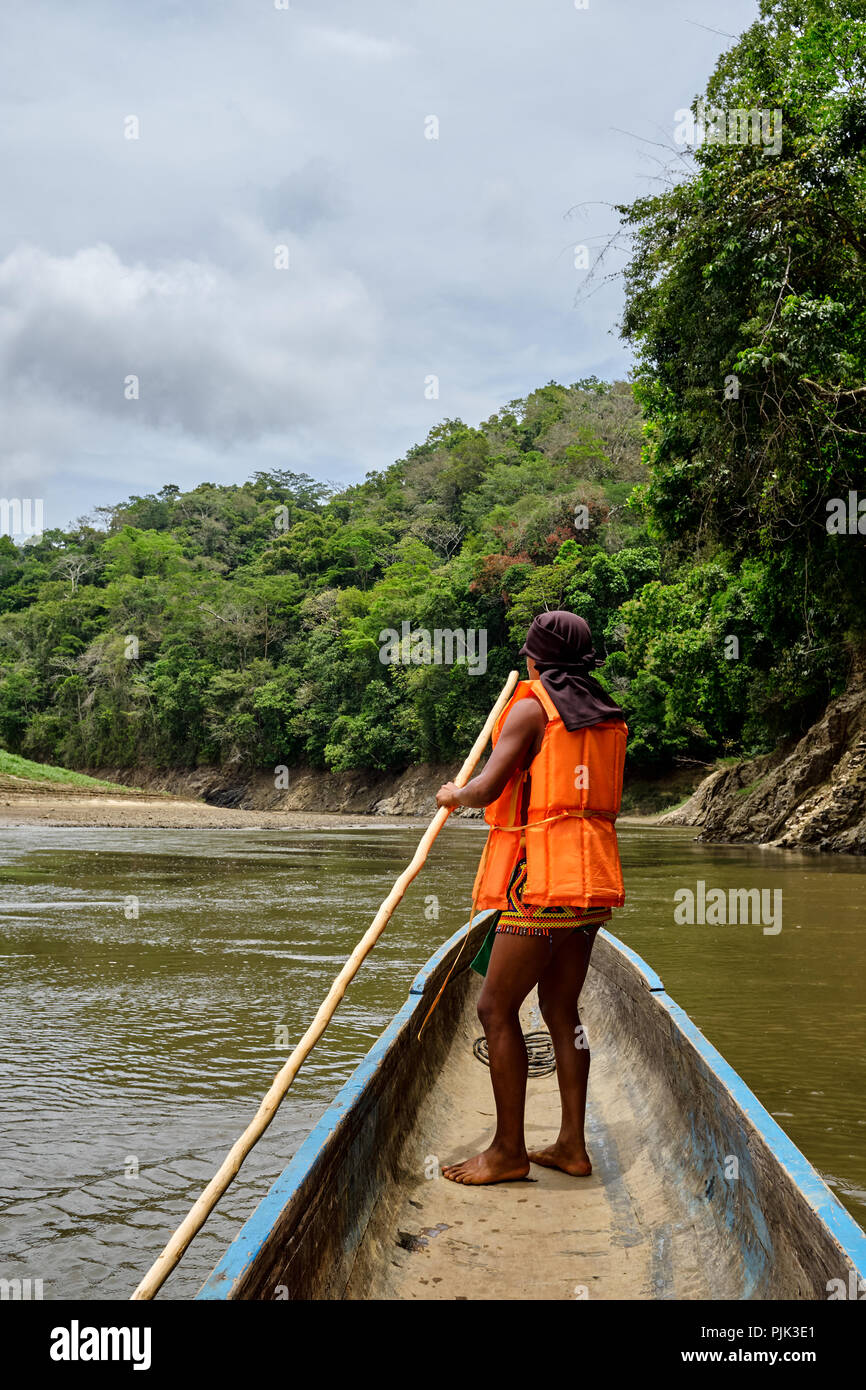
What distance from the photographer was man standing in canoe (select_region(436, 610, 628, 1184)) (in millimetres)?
2830

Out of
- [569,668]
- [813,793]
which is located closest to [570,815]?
[569,668]

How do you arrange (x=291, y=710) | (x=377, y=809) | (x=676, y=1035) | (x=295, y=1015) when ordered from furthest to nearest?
(x=291, y=710), (x=377, y=809), (x=295, y=1015), (x=676, y=1035)

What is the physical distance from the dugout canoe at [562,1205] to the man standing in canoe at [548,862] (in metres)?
0.19

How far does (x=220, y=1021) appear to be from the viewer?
18.1 ft

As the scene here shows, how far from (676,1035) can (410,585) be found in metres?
40.0

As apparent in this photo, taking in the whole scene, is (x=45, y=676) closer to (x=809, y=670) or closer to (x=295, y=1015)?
(x=809, y=670)

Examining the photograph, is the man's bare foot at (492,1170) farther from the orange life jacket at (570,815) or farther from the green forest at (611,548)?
the green forest at (611,548)

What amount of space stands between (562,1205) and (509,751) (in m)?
1.26

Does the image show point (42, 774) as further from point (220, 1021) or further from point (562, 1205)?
point (562, 1205)

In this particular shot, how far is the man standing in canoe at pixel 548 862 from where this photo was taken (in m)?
2.83

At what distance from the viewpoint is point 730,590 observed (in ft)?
64.8

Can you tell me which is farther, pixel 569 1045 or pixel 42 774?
pixel 42 774
